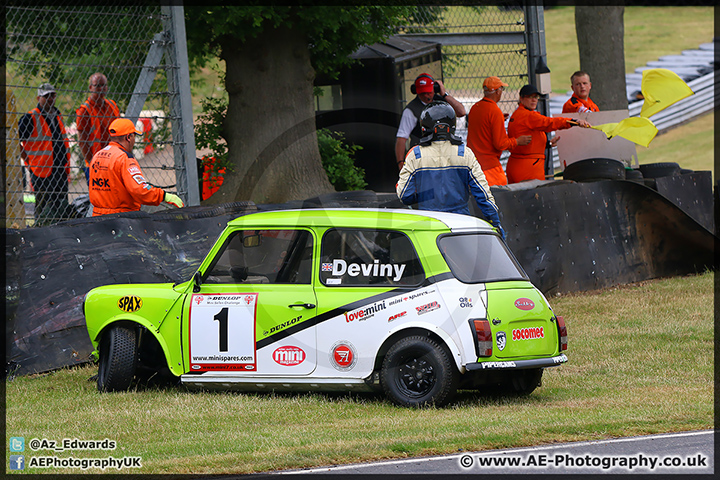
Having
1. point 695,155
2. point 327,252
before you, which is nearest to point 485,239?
point 327,252

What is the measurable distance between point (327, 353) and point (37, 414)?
2.22m

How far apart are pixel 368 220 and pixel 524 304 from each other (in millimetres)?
1333

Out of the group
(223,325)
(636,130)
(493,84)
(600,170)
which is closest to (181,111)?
(493,84)

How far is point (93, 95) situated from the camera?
1094cm

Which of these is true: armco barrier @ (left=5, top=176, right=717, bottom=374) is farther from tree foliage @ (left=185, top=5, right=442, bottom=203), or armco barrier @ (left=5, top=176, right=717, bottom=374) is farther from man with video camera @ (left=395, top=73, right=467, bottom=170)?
tree foliage @ (left=185, top=5, right=442, bottom=203)

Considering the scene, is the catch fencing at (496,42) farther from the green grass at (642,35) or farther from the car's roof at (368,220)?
the green grass at (642,35)

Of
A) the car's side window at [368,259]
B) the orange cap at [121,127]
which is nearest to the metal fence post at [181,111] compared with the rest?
the orange cap at [121,127]

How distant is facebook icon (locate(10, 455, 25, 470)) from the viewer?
573 cm

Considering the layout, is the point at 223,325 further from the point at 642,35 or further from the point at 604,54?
the point at 642,35

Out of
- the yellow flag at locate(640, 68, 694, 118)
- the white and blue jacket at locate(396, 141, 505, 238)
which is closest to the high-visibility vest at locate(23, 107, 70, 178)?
the white and blue jacket at locate(396, 141, 505, 238)

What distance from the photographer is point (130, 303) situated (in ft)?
25.1

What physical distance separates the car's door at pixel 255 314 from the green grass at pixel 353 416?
0.31 meters

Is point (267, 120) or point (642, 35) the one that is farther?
point (642, 35)

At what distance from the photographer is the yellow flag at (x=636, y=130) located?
11.7 m
